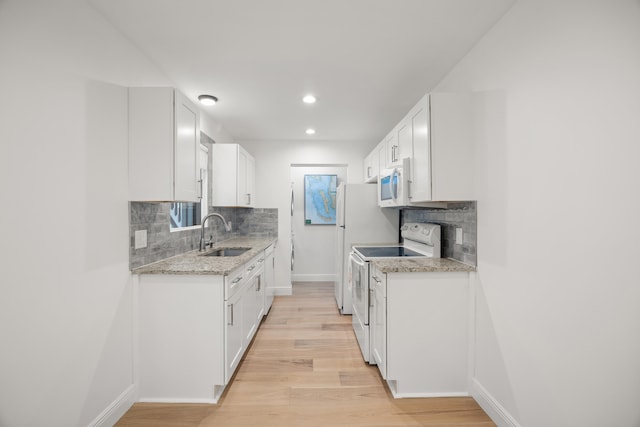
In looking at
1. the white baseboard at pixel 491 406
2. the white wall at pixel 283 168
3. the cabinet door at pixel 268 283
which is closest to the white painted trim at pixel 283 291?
the white wall at pixel 283 168

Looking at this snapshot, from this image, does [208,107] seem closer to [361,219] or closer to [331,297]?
[361,219]

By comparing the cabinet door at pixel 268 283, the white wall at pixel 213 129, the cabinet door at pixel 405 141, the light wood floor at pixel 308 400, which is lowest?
the light wood floor at pixel 308 400

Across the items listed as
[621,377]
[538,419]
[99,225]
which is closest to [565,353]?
[621,377]

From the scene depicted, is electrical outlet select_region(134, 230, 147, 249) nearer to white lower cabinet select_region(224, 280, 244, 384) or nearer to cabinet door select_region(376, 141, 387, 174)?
white lower cabinet select_region(224, 280, 244, 384)

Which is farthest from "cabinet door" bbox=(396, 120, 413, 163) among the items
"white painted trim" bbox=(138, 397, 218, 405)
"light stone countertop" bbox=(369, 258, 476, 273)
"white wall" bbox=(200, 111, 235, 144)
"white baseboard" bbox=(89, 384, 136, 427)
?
"white baseboard" bbox=(89, 384, 136, 427)

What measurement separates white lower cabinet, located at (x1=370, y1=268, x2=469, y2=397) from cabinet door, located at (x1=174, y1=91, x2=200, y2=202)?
1.64m

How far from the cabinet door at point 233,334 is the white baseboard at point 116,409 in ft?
2.10

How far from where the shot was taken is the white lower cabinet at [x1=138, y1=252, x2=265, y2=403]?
76.6 inches

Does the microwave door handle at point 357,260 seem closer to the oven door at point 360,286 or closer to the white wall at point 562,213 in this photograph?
the oven door at point 360,286

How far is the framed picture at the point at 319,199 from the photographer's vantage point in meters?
5.61

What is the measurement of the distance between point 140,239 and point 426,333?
220 cm

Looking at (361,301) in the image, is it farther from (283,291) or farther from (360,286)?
(283,291)

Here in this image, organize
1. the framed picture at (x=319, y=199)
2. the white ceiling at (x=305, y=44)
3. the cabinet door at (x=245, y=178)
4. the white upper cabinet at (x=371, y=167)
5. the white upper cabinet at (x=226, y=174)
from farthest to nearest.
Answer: the framed picture at (x=319, y=199)
the white upper cabinet at (x=371, y=167)
the cabinet door at (x=245, y=178)
the white upper cabinet at (x=226, y=174)
the white ceiling at (x=305, y=44)

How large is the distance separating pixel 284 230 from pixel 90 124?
3233mm
